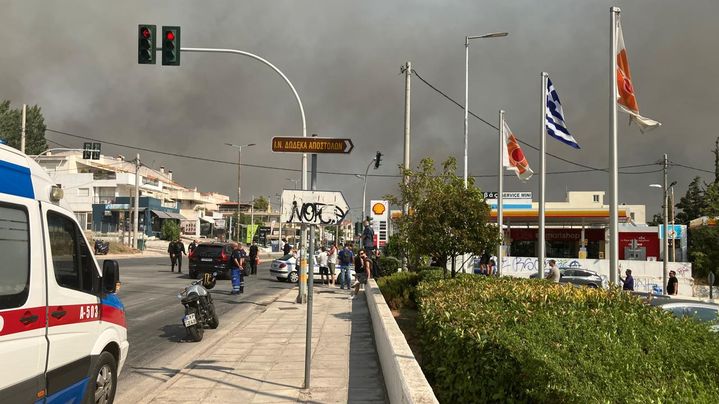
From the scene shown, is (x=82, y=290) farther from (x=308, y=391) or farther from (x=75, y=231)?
(x=308, y=391)

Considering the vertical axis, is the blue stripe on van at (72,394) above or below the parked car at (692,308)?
below

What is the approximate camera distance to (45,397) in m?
4.56

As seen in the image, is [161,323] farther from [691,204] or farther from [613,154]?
[691,204]

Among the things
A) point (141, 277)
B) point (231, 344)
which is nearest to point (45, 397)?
Answer: point (231, 344)

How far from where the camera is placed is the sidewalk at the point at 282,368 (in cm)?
703

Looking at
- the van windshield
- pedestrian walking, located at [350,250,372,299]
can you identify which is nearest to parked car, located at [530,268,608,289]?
pedestrian walking, located at [350,250,372,299]

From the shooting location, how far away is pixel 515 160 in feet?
68.8

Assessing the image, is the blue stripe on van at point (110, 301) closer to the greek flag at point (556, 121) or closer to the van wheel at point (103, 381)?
the van wheel at point (103, 381)

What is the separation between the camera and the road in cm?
821

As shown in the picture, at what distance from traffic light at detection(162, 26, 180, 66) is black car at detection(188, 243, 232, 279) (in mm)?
13546

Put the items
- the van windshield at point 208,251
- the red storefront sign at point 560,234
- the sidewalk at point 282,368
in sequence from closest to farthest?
the sidewalk at point 282,368
the van windshield at point 208,251
the red storefront sign at point 560,234

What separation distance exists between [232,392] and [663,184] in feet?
106

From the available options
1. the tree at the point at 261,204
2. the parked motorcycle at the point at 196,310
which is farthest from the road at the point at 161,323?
the tree at the point at 261,204

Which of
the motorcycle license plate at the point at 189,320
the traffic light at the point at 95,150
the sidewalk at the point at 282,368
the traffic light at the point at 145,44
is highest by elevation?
the traffic light at the point at 95,150
